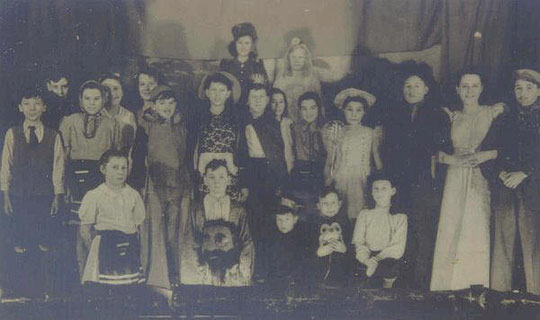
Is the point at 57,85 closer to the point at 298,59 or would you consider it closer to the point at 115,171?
the point at 115,171

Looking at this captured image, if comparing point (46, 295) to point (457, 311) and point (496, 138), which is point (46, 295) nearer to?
point (457, 311)

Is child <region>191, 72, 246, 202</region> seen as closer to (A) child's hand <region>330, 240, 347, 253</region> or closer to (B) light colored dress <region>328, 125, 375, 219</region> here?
(B) light colored dress <region>328, 125, 375, 219</region>

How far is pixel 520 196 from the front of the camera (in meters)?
7.41

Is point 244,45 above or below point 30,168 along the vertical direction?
above

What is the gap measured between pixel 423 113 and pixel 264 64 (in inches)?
57.9

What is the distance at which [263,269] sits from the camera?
736cm

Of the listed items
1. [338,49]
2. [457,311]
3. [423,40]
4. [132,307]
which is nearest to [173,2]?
[338,49]

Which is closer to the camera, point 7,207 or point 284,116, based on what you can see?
point 7,207

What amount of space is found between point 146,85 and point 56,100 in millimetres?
800

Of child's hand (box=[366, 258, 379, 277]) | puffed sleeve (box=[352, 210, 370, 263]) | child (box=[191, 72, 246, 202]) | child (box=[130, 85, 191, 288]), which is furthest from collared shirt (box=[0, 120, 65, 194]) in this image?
child's hand (box=[366, 258, 379, 277])

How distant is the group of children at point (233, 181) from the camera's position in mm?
7344

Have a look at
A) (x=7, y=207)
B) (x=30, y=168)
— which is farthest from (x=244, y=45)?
(x=7, y=207)

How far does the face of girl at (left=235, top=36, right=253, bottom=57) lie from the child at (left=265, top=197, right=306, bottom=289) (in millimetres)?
1323

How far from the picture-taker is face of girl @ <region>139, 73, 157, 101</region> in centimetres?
739
